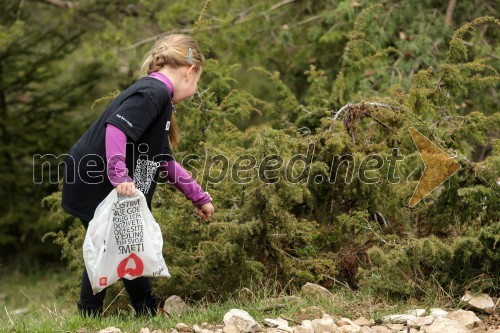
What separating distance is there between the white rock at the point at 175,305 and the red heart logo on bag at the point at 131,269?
2.24ft

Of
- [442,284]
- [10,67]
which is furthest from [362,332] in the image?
[10,67]

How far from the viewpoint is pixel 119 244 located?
4.03 metres

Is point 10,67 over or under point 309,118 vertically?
under

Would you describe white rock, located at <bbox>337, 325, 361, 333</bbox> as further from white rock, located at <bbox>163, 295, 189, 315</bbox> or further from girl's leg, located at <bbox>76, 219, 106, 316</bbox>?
girl's leg, located at <bbox>76, 219, 106, 316</bbox>

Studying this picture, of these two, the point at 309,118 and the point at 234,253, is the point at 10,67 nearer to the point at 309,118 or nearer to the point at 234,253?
the point at 309,118

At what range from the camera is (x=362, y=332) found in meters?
3.92

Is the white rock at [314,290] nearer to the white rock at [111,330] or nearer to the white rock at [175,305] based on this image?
the white rock at [175,305]

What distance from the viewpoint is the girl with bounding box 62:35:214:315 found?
3994 mm

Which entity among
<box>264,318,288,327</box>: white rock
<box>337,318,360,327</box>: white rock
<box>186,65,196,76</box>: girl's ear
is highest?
<box>186,65,196,76</box>: girl's ear

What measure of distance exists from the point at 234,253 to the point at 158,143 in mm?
954

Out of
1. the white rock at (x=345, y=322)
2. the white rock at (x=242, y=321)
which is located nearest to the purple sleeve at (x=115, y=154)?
the white rock at (x=242, y=321)

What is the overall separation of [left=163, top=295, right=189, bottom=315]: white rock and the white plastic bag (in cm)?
72

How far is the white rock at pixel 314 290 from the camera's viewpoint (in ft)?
15.3

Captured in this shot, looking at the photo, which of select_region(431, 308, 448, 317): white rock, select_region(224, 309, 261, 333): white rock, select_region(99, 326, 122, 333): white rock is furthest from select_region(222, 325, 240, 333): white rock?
select_region(431, 308, 448, 317): white rock
